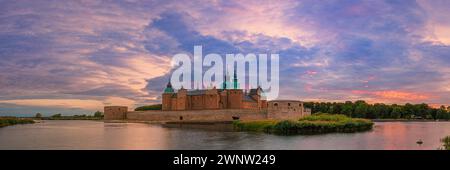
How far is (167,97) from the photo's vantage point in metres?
76.8

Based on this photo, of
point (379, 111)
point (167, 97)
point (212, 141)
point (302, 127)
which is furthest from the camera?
point (379, 111)

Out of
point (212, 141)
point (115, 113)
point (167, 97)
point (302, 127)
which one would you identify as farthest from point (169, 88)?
point (212, 141)

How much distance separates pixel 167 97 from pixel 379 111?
168 ft

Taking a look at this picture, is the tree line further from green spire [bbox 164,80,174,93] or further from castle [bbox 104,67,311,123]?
green spire [bbox 164,80,174,93]

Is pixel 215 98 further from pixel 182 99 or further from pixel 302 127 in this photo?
pixel 302 127

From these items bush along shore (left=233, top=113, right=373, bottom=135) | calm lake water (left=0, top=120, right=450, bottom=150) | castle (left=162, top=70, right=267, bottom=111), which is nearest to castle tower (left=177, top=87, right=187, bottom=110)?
castle (left=162, top=70, right=267, bottom=111)

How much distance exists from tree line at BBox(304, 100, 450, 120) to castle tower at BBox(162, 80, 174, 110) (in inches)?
1422

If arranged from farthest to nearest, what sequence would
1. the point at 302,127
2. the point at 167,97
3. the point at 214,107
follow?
the point at 167,97 < the point at 214,107 < the point at 302,127

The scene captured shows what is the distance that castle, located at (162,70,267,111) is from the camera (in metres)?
68.5

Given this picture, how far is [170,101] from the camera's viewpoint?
76375 millimetres

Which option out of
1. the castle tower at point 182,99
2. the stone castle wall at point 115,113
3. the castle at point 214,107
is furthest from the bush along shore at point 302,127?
the stone castle wall at point 115,113

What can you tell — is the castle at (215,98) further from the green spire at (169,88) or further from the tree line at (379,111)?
the tree line at (379,111)
